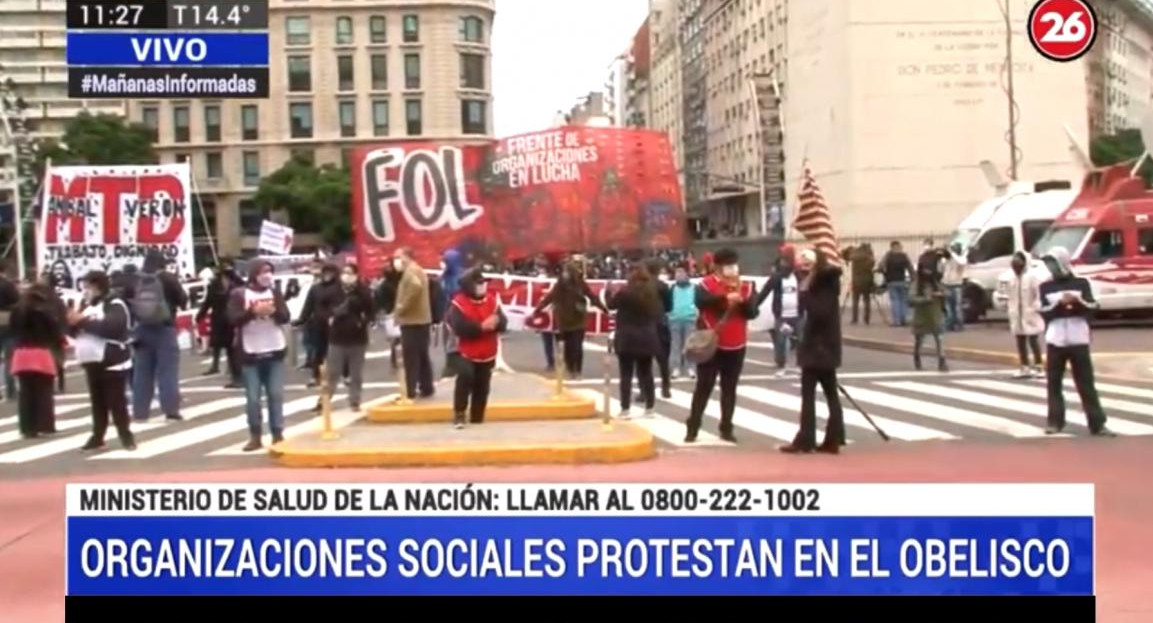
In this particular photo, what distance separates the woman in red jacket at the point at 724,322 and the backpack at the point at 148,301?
6.01m

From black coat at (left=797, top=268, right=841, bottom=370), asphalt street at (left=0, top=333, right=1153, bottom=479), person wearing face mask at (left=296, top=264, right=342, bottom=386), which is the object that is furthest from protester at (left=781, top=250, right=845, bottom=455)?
person wearing face mask at (left=296, top=264, right=342, bottom=386)

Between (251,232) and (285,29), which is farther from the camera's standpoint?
(251,232)

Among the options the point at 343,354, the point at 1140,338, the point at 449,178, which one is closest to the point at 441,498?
the point at 343,354

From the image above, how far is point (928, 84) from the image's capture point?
4522cm

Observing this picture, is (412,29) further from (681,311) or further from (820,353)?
(681,311)

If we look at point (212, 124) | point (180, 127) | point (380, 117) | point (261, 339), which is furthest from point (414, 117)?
point (261, 339)

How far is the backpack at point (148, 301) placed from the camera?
1645cm

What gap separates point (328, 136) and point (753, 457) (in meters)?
5.66

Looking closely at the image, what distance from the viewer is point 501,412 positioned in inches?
604

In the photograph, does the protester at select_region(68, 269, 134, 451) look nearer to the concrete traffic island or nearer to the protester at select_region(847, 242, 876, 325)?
the concrete traffic island

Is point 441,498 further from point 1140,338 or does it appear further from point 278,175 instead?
point 1140,338

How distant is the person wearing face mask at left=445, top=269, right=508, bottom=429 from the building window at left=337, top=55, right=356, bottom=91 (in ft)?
7.02

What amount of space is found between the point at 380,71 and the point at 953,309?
17.7 m

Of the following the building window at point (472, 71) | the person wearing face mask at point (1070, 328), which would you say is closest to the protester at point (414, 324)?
the building window at point (472, 71)
